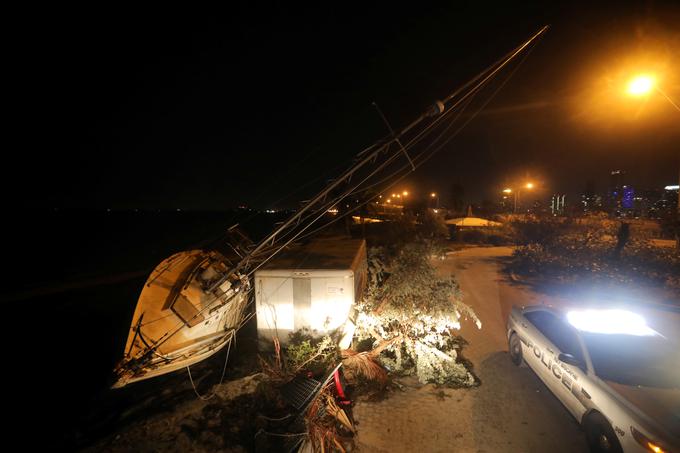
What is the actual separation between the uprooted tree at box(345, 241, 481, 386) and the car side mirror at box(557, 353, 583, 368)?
1.68 metres

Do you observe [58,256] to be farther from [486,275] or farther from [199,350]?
[486,275]

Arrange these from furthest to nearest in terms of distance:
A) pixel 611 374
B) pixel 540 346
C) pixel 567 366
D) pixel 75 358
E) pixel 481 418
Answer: pixel 75 358 < pixel 540 346 < pixel 481 418 < pixel 567 366 < pixel 611 374

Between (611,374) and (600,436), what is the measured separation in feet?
2.74

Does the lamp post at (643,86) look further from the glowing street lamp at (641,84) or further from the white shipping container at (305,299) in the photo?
the white shipping container at (305,299)

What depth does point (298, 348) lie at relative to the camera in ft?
19.8

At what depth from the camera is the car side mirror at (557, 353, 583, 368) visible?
418 cm

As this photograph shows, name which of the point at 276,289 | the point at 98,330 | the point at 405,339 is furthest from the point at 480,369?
the point at 98,330

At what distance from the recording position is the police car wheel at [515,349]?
6.15 m

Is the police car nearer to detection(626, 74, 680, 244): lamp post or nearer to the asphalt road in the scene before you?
the asphalt road

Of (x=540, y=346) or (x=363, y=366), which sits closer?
(x=540, y=346)

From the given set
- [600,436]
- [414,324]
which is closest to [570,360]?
[600,436]

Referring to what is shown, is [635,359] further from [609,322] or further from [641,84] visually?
[641,84]

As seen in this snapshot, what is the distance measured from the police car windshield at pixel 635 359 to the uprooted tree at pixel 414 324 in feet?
6.34

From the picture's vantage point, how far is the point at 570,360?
13.8 ft
